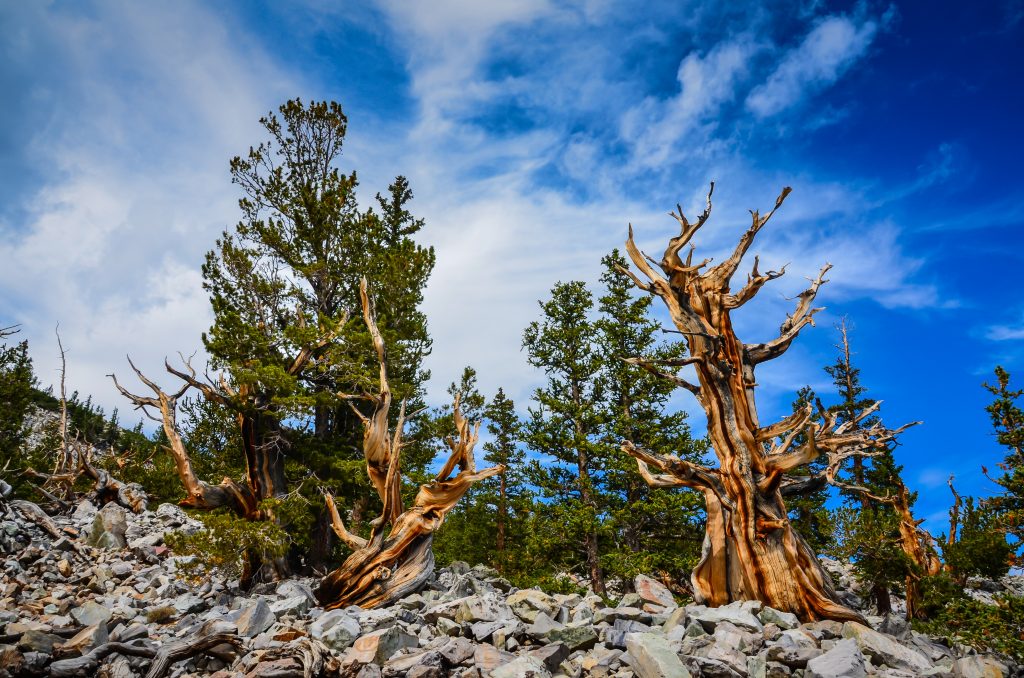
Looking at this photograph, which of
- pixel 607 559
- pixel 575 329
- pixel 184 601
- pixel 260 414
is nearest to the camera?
pixel 184 601

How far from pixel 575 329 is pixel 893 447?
1091cm

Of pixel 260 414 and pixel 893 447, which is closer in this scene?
pixel 260 414

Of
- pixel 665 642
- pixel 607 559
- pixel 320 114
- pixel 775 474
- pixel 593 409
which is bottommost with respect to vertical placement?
pixel 665 642

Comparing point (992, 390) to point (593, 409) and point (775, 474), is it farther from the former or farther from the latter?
point (593, 409)

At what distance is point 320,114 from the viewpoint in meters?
15.7

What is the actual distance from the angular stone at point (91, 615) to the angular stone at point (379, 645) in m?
4.26

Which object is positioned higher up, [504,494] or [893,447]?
[893,447]

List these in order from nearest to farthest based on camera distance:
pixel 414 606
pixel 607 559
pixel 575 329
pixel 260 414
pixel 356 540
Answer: pixel 414 606 < pixel 356 540 < pixel 260 414 < pixel 607 559 < pixel 575 329

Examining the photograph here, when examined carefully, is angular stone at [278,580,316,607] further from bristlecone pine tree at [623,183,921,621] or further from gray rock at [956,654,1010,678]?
gray rock at [956,654,1010,678]

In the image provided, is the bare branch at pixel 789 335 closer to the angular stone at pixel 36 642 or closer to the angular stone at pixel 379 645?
the angular stone at pixel 379 645

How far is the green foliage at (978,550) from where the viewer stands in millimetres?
11906

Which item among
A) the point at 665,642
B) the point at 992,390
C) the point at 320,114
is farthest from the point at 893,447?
the point at 320,114

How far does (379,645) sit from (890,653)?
4.82 metres

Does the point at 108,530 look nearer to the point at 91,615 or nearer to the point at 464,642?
the point at 91,615
